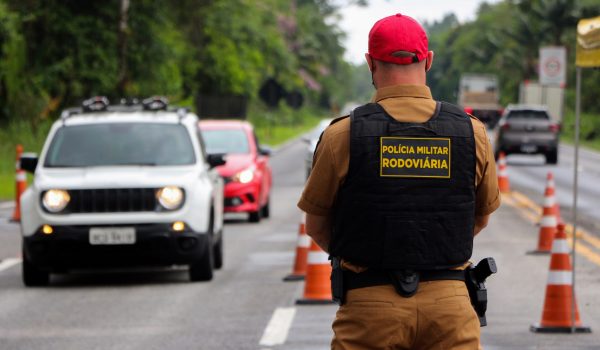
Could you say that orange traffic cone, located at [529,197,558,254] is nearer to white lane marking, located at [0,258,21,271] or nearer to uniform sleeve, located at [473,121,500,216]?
white lane marking, located at [0,258,21,271]

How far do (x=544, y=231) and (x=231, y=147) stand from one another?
678 centimetres

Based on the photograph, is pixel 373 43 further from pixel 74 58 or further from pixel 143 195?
pixel 74 58

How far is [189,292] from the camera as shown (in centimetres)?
1302

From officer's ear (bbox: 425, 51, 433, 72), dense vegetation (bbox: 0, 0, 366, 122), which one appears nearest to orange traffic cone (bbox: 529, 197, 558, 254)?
officer's ear (bbox: 425, 51, 433, 72)

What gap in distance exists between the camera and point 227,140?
73.5 feet

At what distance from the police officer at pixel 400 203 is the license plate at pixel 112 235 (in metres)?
8.40

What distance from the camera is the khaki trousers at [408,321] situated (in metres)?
4.73

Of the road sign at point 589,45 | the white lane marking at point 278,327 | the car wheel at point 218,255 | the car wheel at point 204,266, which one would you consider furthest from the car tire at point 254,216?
the road sign at point 589,45

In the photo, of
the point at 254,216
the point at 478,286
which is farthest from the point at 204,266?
the point at 478,286

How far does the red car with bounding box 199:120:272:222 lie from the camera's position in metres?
21.0

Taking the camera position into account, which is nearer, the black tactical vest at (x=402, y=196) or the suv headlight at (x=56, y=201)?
the black tactical vest at (x=402, y=196)

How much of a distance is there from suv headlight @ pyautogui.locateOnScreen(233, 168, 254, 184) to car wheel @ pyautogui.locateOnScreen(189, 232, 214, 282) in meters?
7.26

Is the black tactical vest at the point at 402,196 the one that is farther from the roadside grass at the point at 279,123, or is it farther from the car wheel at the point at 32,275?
the roadside grass at the point at 279,123

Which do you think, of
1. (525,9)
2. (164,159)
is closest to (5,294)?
(164,159)
